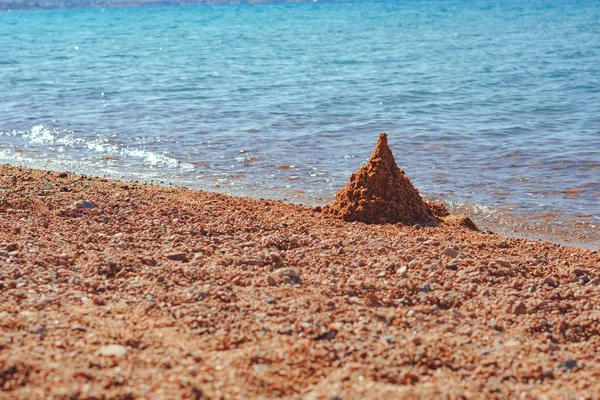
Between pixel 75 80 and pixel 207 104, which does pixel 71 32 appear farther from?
pixel 207 104

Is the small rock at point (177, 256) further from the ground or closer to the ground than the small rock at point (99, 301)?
closer to the ground

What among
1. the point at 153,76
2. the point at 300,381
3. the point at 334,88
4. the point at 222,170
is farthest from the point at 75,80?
the point at 300,381

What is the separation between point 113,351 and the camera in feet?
12.9

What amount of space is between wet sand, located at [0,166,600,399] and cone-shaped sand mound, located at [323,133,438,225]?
10.9 inches

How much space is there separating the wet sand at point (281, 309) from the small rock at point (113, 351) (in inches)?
0.4

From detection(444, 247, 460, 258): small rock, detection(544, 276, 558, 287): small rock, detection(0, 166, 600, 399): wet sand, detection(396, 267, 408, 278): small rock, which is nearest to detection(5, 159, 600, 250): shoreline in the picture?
detection(0, 166, 600, 399): wet sand

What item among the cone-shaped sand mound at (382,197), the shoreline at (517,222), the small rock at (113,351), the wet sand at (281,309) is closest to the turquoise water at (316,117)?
the shoreline at (517,222)

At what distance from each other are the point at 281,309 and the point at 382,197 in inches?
124

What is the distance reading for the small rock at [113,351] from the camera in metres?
3.88

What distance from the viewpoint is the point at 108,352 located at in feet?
12.8

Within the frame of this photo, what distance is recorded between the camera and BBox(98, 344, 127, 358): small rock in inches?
153

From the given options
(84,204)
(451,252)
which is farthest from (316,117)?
(451,252)

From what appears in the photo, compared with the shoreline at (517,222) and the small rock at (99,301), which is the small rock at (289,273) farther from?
the shoreline at (517,222)

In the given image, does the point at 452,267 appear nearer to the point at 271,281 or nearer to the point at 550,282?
the point at 550,282
